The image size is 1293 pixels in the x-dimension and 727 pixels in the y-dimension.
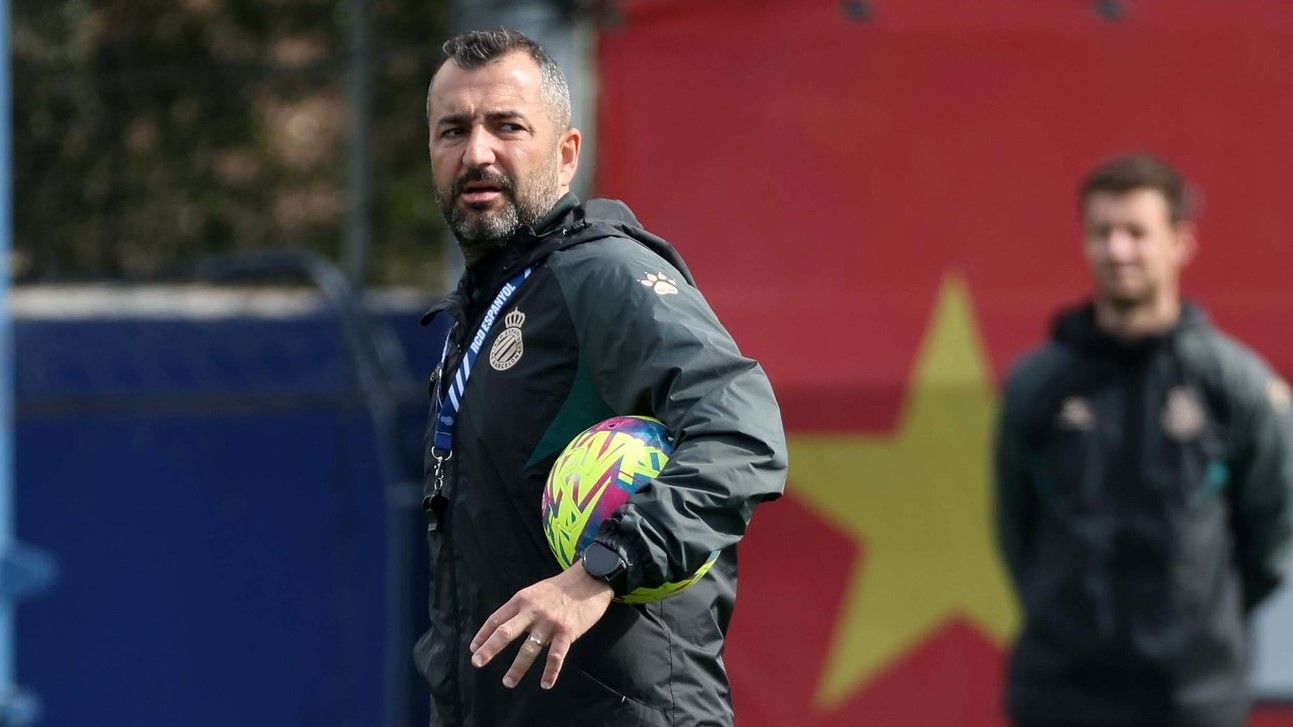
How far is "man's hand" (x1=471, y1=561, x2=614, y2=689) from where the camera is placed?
2.88 meters

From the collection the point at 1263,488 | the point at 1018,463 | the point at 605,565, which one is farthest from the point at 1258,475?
the point at 605,565

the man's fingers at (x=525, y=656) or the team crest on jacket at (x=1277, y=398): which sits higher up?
the man's fingers at (x=525, y=656)

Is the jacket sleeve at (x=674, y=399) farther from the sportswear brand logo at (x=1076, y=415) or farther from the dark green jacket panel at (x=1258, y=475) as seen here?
the dark green jacket panel at (x=1258, y=475)

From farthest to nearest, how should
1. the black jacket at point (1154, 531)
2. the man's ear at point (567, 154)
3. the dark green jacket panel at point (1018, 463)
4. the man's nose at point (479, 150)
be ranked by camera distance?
the dark green jacket panel at point (1018, 463) < the black jacket at point (1154, 531) < the man's ear at point (567, 154) < the man's nose at point (479, 150)

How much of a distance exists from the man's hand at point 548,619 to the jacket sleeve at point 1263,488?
2629mm

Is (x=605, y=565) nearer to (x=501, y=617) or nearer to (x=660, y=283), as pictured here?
(x=501, y=617)

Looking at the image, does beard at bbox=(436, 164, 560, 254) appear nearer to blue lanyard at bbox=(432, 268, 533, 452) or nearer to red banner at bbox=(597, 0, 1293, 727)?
blue lanyard at bbox=(432, 268, 533, 452)

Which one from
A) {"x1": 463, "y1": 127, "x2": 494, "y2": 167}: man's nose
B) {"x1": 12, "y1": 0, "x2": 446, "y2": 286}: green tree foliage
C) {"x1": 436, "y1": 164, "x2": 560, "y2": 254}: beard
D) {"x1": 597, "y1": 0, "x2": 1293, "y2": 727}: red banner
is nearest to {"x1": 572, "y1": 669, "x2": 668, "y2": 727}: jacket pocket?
{"x1": 436, "y1": 164, "x2": 560, "y2": 254}: beard

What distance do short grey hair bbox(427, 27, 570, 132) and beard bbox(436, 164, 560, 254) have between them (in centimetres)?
13

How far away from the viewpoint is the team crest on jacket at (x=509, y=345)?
332cm

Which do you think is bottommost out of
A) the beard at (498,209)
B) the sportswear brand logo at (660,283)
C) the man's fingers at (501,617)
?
the man's fingers at (501,617)

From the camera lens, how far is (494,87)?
11.3ft

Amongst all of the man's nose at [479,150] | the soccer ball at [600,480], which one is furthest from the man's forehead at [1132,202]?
the soccer ball at [600,480]

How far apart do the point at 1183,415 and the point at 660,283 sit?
2.31 m
